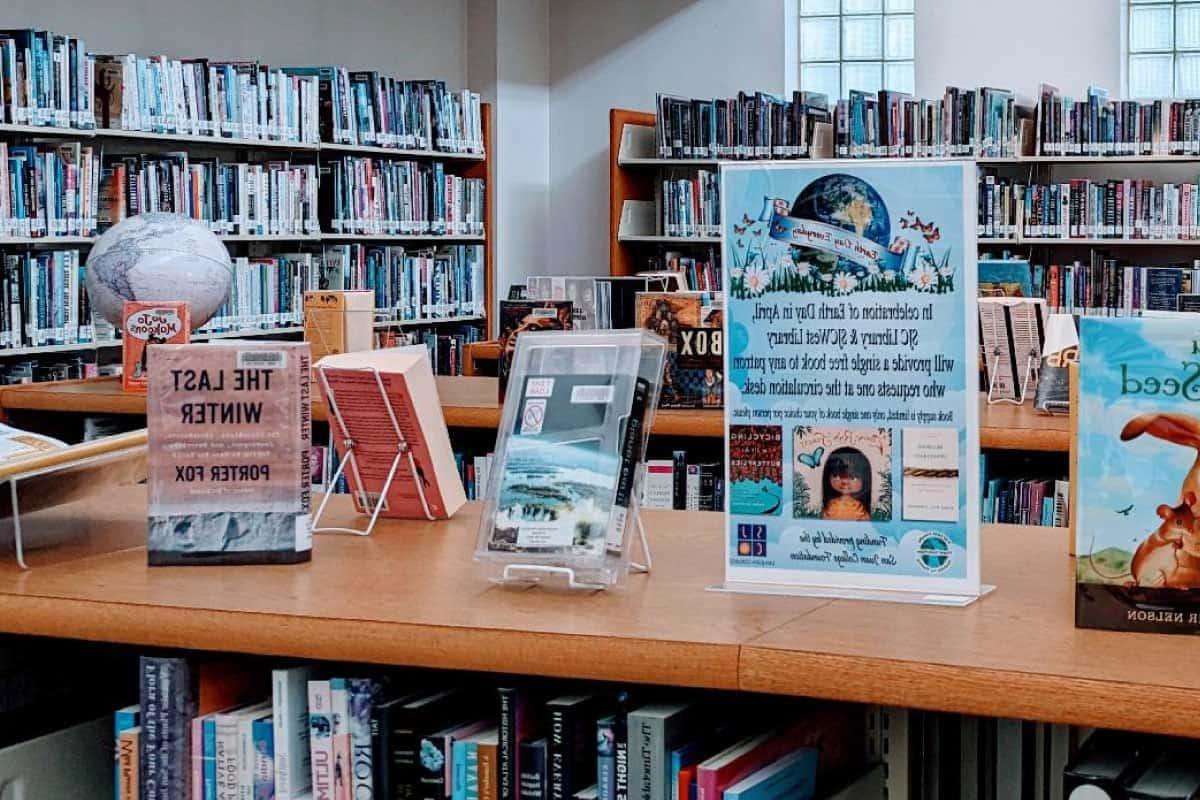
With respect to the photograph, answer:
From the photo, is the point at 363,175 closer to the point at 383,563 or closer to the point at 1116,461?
the point at 383,563

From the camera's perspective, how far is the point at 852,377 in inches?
61.7

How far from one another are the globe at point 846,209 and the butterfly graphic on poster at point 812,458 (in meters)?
0.18

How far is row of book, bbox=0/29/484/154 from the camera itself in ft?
17.3

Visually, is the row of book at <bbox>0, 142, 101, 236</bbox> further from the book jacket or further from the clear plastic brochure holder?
the clear plastic brochure holder

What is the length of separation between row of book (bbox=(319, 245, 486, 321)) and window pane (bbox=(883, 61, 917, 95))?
2.22 metres

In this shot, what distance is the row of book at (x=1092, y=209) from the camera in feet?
22.6

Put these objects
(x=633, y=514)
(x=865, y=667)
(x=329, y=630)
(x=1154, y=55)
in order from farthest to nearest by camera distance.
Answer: (x=1154, y=55)
(x=633, y=514)
(x=329, y=630)
(x=865, y=667)

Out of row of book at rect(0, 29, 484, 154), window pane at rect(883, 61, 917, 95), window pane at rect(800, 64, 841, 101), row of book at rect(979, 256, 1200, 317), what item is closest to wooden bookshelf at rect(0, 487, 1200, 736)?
row of book at rect(0, 29, 484, 154)

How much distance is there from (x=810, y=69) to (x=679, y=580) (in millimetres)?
7111

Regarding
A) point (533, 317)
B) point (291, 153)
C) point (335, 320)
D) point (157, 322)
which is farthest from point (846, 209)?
point (291, 153)

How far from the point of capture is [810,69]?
846 centimetres

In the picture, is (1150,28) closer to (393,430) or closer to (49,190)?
(49,190)

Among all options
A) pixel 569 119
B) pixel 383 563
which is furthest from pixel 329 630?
pixel 569 119

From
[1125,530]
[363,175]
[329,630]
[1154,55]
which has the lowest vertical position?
[329,630]
